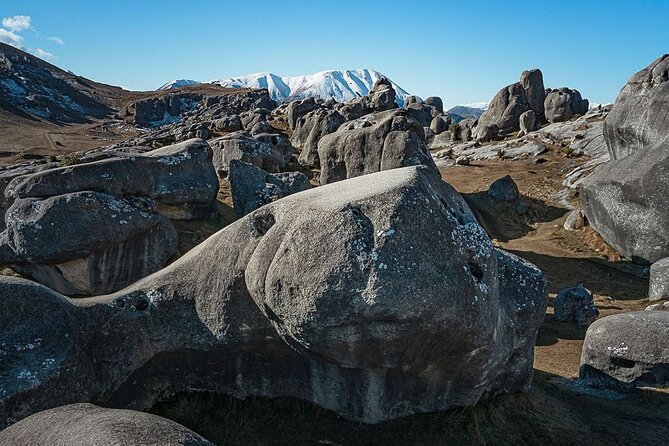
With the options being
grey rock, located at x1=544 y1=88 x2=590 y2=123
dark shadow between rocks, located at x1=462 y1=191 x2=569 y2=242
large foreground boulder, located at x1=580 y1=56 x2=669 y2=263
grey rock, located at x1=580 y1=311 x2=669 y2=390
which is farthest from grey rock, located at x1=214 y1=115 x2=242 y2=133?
grey rock, located at x1=580 y1=311 x2=669 y2=390

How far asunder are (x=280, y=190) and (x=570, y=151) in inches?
1270

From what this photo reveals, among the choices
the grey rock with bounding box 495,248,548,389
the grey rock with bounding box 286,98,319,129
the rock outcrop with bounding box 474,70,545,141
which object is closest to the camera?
the grey rock with bounding box 495,248,548,389

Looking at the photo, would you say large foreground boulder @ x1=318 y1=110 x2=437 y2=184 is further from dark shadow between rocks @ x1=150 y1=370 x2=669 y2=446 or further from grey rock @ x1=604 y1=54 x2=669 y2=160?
dark shadow between rocks @ x1=150 y1=370 x2=669 y2=446

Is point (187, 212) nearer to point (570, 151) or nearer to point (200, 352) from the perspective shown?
point (200, 352)

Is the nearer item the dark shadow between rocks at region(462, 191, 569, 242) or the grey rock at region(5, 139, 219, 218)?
the grey rock at region(5, 139, 219, 218)

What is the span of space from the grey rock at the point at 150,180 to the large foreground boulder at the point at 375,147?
29.4 ft

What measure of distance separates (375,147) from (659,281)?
14.7 m

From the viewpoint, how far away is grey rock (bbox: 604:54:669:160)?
86.1ft

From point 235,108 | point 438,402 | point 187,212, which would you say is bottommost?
point 438,402

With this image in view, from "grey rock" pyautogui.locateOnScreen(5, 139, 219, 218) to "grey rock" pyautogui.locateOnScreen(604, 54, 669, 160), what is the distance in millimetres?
21933

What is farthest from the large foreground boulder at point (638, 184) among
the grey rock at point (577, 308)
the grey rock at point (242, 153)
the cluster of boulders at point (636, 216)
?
the grey rock at point (242, 153)

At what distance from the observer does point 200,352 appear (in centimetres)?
848

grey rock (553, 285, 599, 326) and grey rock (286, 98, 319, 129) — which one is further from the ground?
grey rock (286, 98, 319, 129)

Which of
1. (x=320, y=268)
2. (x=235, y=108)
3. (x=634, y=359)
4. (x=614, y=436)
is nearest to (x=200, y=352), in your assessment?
(x=320, y=268)
